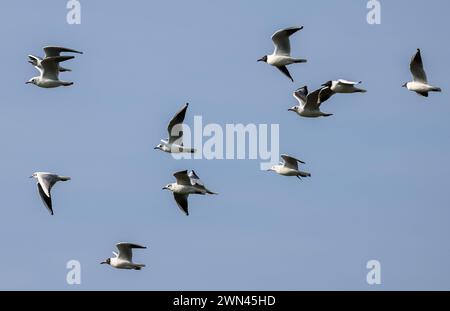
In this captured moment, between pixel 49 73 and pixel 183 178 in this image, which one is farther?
pixel 49 73

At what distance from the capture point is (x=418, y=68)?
4472 cm

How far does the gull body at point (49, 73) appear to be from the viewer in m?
46.8

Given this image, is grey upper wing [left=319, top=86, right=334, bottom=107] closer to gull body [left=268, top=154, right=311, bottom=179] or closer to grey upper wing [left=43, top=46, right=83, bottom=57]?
gull body [left=268, top=154, right=311, bottom=179]

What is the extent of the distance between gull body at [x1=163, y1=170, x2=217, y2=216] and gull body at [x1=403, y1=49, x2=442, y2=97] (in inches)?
259

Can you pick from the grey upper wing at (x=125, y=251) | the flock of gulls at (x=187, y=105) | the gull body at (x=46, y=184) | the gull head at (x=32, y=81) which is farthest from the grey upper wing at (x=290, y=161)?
the gull head at (x=32, y=81)

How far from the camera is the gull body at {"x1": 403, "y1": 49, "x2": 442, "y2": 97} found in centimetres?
4462

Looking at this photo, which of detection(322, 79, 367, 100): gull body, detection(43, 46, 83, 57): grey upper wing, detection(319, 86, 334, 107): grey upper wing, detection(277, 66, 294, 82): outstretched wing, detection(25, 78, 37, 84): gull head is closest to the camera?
detection(322, 79, 367, 100): gull body

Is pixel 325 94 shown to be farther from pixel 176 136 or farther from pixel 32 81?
pixel 32 81

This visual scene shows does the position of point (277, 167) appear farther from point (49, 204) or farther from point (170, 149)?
point (49, 204)

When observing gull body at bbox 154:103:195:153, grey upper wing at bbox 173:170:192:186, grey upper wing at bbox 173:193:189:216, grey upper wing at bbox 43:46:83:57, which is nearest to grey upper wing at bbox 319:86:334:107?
gull body at bbox 154:103:195:153

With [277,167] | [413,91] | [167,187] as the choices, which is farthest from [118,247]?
[413,91]

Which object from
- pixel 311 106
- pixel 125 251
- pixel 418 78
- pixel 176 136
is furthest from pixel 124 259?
pixel 418 78

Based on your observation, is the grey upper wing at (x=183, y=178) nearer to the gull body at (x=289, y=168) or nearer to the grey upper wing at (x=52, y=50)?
the gull body at (x=289, y=168)

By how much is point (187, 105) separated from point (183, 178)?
2.64 metres
